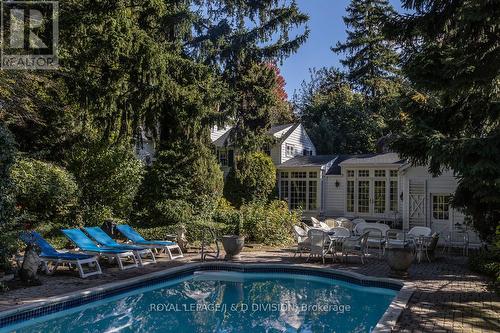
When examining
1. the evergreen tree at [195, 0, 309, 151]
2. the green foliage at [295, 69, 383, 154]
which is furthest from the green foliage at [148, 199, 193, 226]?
the green foliage at [295, 69, 383, 154]

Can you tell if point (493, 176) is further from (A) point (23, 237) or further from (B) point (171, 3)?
(B) point (171, 3)

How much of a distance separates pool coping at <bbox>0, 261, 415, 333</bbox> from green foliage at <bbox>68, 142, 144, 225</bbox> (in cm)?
554

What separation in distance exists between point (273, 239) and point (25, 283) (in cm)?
973

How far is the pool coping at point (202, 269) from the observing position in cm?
700

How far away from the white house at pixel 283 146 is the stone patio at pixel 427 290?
14.1m

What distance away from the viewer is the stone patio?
22.4 feet

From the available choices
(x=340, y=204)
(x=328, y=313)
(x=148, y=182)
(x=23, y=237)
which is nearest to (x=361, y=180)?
(x=340, y=204)

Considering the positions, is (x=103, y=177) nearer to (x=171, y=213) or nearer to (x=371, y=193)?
(x=171, y=213)

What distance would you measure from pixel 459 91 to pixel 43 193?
40.6 feet

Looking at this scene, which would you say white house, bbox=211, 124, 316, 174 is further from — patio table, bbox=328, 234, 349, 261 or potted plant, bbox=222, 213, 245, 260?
potted plant, bbox=222, 213, 245, 260

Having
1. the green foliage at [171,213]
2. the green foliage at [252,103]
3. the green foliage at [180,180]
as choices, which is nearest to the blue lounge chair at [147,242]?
the green foliage at [171,213]

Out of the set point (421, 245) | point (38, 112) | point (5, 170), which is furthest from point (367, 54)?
point (5, 170)

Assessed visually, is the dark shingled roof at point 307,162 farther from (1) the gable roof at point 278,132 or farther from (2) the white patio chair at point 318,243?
(2) the white patio chair at point 318,243

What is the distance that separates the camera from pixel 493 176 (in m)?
7.69
